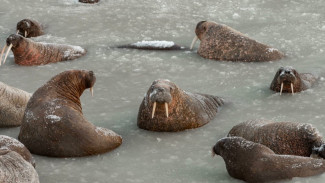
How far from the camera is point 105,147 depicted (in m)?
6.13

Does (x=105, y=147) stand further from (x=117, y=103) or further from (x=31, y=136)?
(x=117, y=103)

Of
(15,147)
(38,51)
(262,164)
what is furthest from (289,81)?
(38,51)

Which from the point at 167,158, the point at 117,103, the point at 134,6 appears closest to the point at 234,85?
the point at 117,103

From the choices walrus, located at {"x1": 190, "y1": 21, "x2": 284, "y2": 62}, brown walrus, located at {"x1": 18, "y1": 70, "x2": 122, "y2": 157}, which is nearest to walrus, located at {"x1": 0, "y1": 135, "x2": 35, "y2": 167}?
brown walrus, located at {"x1": 18, "y1": 70, "x2": 122, "y2": 157}

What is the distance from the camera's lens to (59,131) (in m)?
6.01

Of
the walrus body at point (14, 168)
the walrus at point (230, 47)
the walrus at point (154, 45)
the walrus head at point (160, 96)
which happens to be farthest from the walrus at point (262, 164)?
the walrus at point (154, 45)

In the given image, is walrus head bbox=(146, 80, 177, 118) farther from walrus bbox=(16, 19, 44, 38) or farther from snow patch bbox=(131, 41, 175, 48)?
walrus bbox=(16, 19, 44, 38)

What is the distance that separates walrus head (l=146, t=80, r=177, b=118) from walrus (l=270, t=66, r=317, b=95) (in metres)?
1.69

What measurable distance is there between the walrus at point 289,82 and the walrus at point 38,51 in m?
3.35

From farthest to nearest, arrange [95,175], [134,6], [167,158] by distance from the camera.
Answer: [134,6]
[167,158]
[95,175]

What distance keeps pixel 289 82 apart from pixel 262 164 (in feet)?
9.29

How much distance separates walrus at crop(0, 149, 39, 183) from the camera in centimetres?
481

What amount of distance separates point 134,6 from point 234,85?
4.84 metres

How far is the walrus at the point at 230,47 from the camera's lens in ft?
31.2
